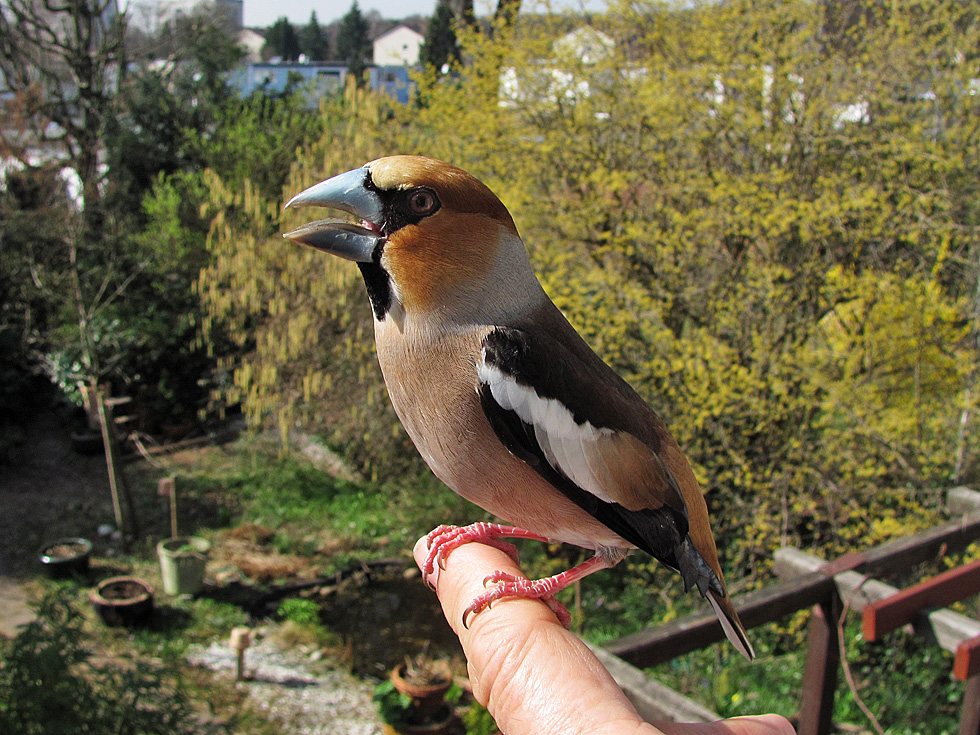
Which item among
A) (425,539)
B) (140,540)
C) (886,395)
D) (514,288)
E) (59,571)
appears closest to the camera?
(514,288)

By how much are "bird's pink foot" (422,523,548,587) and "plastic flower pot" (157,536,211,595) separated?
6126 mm

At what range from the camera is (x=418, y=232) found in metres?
1.35

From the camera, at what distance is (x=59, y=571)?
749 cm

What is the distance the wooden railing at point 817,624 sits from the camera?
2537 millimetres

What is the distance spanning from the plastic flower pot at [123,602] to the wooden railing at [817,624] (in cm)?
553

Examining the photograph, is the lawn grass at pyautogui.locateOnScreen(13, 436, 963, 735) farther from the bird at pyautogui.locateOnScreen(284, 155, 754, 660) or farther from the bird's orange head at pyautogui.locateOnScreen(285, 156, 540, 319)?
the bird's orange head at pyautogui.locateOnScreen(285, 156, 540, 319)

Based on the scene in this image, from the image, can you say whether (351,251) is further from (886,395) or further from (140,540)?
(140,540)

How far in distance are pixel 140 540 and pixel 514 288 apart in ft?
27.1

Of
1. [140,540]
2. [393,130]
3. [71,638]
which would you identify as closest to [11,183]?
[140,540]

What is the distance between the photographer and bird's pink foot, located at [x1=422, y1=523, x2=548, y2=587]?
68.0 inches

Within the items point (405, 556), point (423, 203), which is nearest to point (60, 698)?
point (423, 203)

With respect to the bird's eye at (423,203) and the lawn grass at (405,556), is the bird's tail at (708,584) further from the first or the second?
the lawn grass at (405,556)

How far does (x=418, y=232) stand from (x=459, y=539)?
0.75 m

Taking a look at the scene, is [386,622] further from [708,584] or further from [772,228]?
[708,584]
